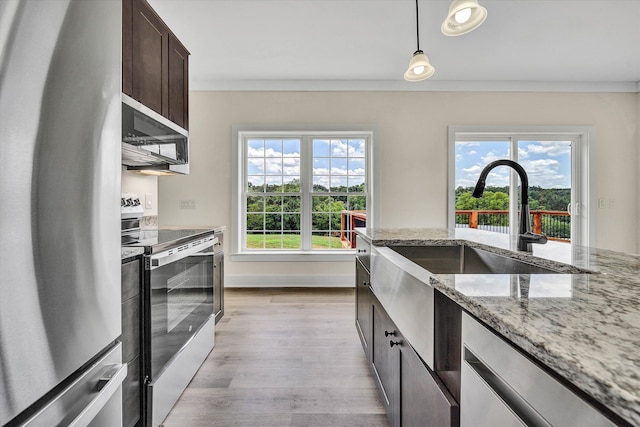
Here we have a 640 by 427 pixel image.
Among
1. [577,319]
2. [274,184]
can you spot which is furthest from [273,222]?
[577,319]

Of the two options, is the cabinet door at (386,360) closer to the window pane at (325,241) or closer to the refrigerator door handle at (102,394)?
the refrigerator door handle at (102,394)

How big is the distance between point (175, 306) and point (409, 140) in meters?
3.32

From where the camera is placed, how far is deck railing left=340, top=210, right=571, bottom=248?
157 inches

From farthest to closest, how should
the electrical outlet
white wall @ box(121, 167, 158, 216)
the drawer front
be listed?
the electrical outlet → white wall @ box(121, 167, 158, 216) → the drawer front

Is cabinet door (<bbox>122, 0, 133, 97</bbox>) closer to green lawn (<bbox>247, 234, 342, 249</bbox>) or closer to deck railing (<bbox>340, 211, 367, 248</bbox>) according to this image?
green lawn (<bbox>247, 234, 342, 249</bbox>)

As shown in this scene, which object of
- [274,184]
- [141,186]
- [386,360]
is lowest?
[386,360]

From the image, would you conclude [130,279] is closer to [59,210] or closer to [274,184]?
[59,210]

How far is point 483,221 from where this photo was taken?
13.2 ft

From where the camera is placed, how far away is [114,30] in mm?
836

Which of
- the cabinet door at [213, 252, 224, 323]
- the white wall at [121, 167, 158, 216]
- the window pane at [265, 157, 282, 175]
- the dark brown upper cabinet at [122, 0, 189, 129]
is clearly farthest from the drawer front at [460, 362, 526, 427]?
the window pane at [265, 157, 282, 175]

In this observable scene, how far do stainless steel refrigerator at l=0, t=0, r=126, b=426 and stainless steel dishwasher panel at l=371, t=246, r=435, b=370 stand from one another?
88 centimetres

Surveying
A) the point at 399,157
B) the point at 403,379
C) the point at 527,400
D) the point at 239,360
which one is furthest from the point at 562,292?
the point at 399,157

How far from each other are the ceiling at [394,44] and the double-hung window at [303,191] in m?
0.74

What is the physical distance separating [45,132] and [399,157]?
3.67 m
